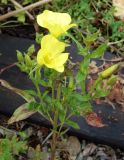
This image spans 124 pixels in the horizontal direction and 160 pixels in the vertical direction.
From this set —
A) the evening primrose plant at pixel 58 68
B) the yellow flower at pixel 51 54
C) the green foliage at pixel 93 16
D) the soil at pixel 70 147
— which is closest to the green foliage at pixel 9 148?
the evening primrose plant at pixel 58 68

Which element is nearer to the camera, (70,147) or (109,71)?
(109,71)

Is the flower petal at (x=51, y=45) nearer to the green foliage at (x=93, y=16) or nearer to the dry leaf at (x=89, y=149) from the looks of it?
the dry leaf at (x=89, y=149)

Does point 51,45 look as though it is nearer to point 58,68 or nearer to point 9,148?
point 58,68

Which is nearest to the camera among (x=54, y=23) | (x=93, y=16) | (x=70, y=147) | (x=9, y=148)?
(x=54, y=23)

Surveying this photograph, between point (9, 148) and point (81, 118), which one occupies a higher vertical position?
point (9, 148)

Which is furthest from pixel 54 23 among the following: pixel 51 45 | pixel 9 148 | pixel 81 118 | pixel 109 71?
pixel 81 118

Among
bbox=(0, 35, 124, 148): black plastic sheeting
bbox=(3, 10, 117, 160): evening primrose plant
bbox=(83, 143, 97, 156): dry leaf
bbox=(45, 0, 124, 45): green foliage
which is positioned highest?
bbox=(3, 10, 117, 160): evening primrose plant

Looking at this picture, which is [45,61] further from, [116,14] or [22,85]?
[116,14]

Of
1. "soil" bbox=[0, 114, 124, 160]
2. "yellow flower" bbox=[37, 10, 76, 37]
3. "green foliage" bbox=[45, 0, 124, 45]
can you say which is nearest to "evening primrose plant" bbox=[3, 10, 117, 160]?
"yellow flower" bbox=[37, 10, 76, 37]

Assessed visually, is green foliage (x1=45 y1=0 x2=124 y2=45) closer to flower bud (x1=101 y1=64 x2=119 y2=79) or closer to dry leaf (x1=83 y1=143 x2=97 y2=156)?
dry leaf (x1=83 y1=143 x2=97 y2=156)
